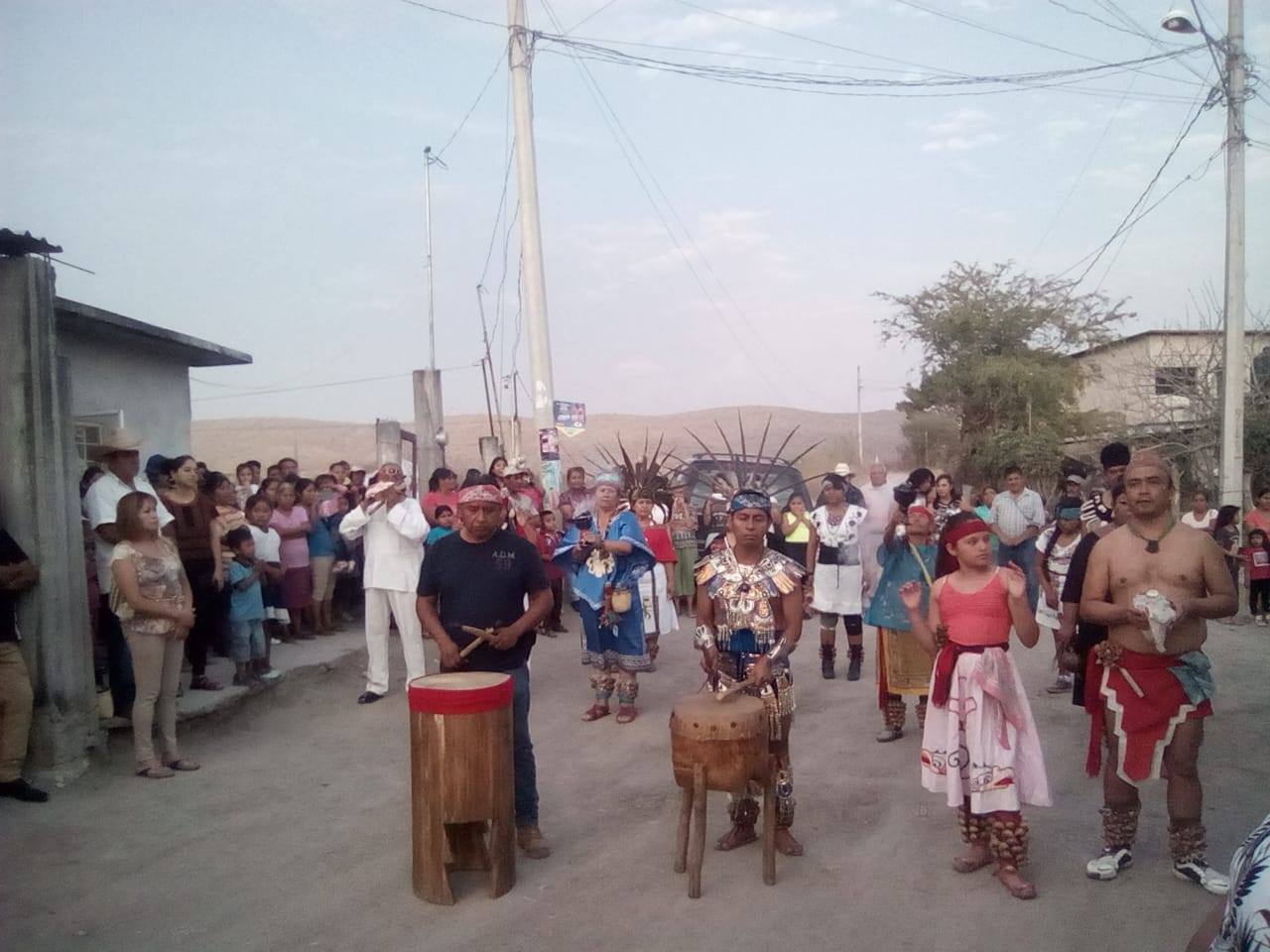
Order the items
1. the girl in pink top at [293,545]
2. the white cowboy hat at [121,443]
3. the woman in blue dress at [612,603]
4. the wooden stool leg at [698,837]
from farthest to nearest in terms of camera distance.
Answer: the girl in pink top at [293,545]
the woman in blue dress at [612,603]
the white cowboy hat at [121,443]
the wooden stool leg at [698,837]

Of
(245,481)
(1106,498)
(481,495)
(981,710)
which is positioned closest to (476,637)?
(481,495)

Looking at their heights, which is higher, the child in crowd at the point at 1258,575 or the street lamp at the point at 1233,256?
the street lamp at the point at 1233,256

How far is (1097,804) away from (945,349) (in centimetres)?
3441

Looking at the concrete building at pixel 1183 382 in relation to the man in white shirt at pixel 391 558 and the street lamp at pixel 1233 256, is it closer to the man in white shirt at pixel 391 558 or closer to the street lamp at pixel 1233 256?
the street lamp at pixel 1233 256

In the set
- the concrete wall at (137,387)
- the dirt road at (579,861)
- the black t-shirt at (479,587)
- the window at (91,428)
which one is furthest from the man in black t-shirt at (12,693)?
the window at (91,428)

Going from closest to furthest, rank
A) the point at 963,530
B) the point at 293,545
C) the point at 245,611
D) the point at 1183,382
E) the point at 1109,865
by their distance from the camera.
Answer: the point at 1109,865
the point at 963,530
the point at 245,611
the point at 293,545
the point at 1183,382

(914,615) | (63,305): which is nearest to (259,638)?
(63,305)

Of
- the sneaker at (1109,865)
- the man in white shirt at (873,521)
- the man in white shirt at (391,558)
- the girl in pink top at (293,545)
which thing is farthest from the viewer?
the girl in pink top at (293,545)

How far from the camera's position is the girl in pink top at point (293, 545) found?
10898 millimetres

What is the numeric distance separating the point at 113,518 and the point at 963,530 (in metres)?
5.70

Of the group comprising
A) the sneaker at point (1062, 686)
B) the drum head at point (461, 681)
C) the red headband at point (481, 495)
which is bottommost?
the sneaker at point (1062, 686)

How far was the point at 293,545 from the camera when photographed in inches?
433

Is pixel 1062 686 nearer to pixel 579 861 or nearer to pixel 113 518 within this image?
pixel 579 861

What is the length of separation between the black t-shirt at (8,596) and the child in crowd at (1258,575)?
13210 millimetres
